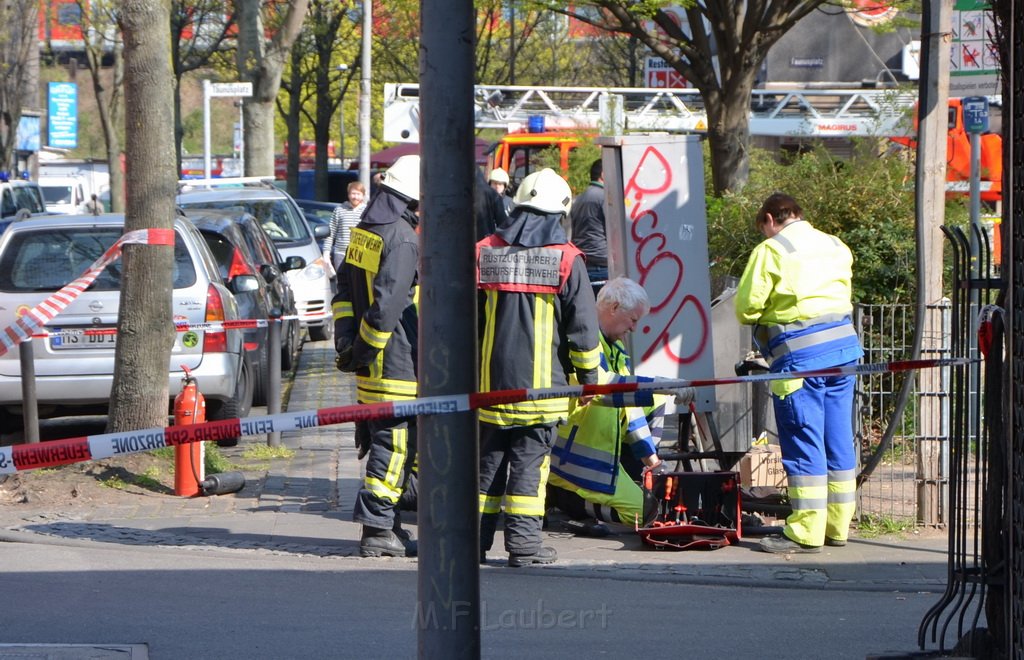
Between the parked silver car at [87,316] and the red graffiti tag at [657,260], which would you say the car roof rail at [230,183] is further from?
the red graffiti tag at [657,260]

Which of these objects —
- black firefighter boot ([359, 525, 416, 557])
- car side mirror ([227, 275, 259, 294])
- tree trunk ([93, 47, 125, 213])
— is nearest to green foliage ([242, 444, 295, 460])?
car side mirror ([227, 275, 259, 294])

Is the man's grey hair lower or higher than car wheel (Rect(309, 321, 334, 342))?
higher

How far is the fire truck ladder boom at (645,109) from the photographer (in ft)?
69.5

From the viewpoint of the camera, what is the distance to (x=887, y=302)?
8.88 meters

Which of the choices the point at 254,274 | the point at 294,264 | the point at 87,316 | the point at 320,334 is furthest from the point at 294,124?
the point at 87,316

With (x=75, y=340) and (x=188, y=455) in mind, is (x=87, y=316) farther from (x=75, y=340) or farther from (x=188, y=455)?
(x=188, y=455)

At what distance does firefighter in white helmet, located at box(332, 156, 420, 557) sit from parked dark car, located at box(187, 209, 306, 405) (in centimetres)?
374

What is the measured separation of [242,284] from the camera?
11.1m

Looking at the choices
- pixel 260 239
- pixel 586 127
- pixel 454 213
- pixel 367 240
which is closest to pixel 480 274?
pixel 367 240

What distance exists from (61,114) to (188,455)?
44336 millimetres

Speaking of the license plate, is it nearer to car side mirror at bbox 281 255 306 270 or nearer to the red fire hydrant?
the red fire hydrant

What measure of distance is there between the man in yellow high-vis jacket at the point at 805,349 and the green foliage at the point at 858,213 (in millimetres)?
1970

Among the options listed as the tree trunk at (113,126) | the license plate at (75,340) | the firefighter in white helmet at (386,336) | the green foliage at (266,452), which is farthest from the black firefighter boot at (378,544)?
the tree trunk at (113,126)

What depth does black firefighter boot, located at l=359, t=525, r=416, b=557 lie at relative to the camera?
6.72 meters
